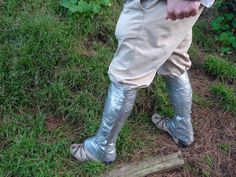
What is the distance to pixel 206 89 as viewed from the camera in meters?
3.30

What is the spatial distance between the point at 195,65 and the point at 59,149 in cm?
133

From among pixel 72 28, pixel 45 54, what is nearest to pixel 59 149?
pixel 45 54

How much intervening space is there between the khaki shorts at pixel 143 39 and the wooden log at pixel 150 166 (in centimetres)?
61

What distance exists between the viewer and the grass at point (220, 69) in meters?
3.37

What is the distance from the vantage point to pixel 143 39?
6.82ft

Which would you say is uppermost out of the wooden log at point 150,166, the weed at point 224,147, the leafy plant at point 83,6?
the leafy plant at point 83,6

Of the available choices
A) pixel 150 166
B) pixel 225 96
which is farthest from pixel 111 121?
pixel 225 96

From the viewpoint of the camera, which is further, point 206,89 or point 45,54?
point 206,89

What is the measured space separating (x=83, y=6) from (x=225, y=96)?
1234mm

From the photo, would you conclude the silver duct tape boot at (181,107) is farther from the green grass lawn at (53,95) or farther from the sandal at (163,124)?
the green grass lawn at (53,95)

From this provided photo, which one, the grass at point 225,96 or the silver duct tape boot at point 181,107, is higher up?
the silver duct tape boot at point 181,107

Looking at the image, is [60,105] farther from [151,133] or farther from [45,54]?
[151,133]

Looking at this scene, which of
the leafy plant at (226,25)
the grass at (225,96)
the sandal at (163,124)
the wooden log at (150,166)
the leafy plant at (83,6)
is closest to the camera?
the wooden log at (150,166)

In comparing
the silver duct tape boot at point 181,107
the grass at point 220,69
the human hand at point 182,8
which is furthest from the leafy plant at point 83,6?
the human hand at point 182,8
